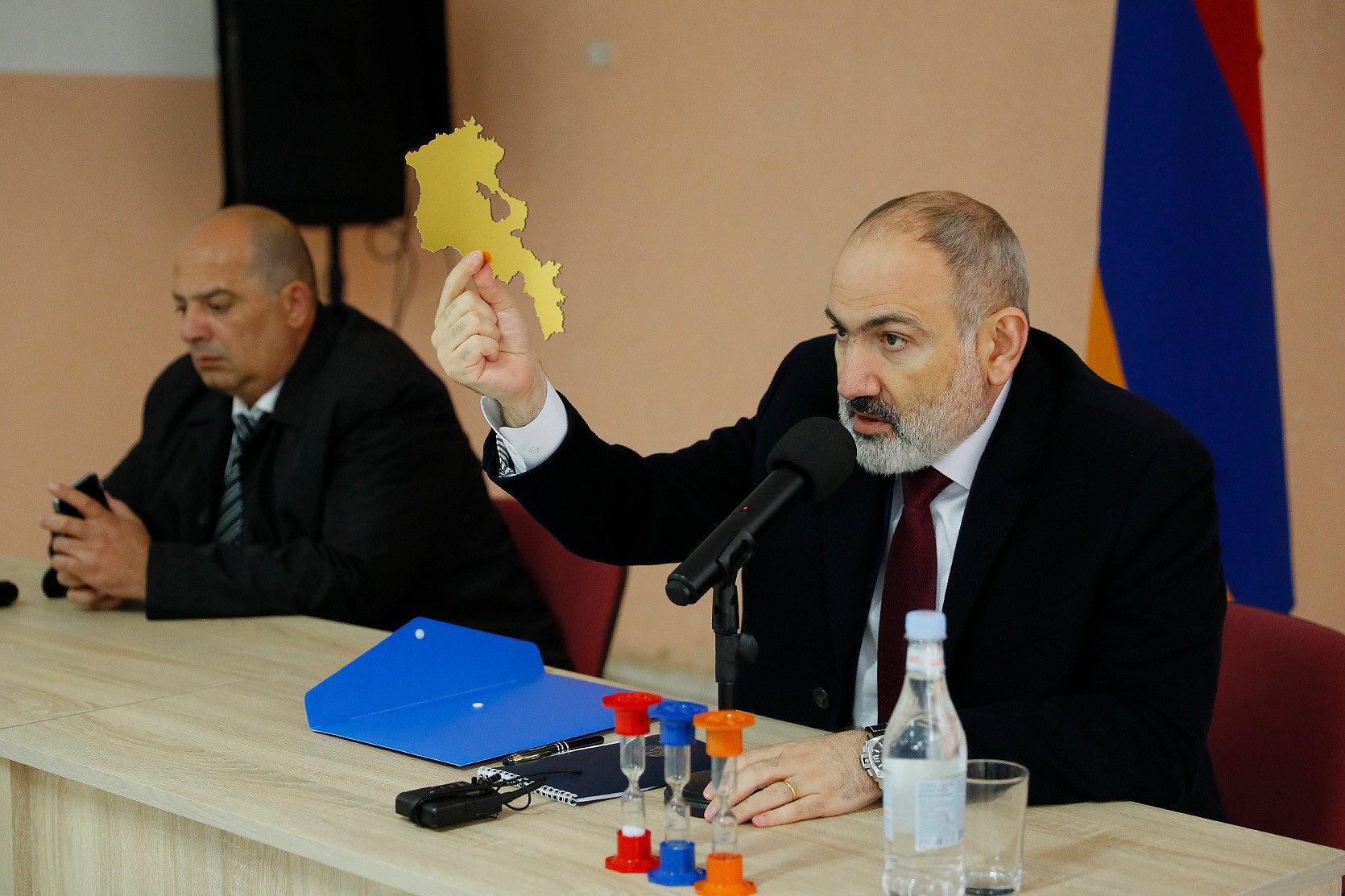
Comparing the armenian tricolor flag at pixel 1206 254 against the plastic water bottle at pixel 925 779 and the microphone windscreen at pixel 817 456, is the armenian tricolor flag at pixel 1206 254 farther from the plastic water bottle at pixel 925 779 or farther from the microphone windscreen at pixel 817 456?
the plastic water bottle at pixel 925 779

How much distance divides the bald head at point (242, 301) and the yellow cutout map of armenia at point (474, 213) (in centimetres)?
147

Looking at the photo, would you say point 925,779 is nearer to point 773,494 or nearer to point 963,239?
point 773,494

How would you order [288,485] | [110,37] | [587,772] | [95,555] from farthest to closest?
[110,37], [288,485], [95,555], [587,772]

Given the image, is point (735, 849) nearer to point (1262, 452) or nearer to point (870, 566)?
point (870, 566)

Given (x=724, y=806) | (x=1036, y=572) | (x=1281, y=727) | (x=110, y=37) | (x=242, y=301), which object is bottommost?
(x=1281, y=727)

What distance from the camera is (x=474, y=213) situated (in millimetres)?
1671

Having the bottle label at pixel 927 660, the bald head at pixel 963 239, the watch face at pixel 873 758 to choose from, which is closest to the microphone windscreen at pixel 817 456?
the bottle label at pixel 927 660

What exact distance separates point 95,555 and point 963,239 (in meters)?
1.74

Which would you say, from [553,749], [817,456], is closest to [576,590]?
[553,749]

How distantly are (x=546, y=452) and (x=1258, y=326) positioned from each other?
6.25 feet

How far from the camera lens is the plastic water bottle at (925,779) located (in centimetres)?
122

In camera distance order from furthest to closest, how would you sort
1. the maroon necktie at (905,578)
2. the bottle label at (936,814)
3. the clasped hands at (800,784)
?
the maroon necktie at (905,578)
the clasped hands at (800,784)
the bottle label at (936,814)

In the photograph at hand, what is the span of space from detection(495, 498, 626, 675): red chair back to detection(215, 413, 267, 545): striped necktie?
24.3 inches

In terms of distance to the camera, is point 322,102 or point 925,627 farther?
point 322,102
